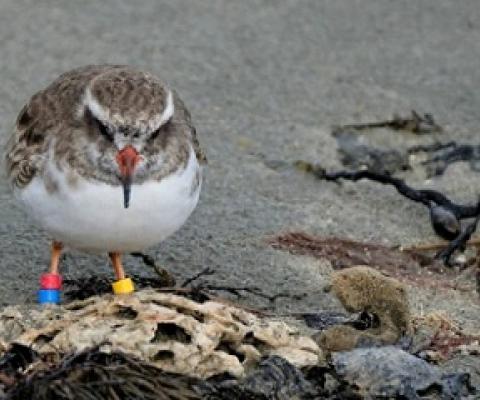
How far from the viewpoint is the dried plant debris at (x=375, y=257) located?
5.98m

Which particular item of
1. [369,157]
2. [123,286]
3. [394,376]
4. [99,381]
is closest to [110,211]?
[123,286]

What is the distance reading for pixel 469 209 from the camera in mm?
6508

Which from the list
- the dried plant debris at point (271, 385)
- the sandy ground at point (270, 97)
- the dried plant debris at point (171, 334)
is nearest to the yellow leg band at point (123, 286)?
the sandy ground at point (270, 97)

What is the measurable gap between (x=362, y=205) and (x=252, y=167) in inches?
21.9

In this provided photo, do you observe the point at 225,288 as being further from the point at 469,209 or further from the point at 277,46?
the point at 277,46

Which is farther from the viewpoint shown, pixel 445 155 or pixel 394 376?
pixel 445 155

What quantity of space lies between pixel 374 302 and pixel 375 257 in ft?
3.51

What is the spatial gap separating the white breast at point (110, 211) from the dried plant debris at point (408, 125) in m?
2.13

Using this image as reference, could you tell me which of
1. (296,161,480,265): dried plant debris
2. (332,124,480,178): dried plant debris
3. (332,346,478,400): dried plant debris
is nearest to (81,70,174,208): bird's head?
(332,346,478,400): dried plant debris

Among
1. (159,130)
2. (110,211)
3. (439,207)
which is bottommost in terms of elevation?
(439,207)

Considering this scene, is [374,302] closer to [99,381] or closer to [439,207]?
[99,381]

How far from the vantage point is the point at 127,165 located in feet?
17.1

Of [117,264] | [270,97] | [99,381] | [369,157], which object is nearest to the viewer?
[99,381]

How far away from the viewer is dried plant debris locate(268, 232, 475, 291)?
5.98 m
